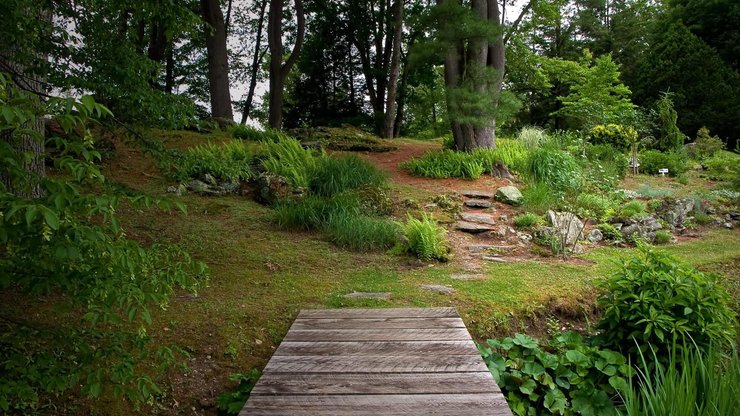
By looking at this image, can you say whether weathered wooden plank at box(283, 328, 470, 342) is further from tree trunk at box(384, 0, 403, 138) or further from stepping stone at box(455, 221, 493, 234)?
tree trunk at box(384, 0, 403, 138)

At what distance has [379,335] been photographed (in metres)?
2.72

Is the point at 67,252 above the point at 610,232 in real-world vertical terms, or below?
above

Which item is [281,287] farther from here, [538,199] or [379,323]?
[538,199]

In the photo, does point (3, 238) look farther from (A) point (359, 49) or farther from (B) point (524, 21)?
(A) point (359, 49)

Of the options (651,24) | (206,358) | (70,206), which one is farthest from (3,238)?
(651,24)

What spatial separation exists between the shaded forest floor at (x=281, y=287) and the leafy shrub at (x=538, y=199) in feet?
3.85

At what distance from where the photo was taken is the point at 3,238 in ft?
4.15

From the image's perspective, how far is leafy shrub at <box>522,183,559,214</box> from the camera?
6914 millimetres

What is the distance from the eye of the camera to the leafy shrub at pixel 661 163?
1092 centimetres

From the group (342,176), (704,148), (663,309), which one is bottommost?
(663,309)

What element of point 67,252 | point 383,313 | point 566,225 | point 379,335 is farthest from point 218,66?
point 67,252

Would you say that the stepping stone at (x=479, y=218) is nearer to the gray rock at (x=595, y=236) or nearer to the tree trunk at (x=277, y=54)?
the gray rock at (x=595, y=236)

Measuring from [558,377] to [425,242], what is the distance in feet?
7.65

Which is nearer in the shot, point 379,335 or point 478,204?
point 379,335
